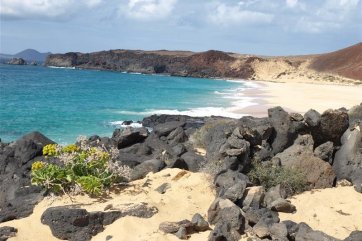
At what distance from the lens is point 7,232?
7.10m

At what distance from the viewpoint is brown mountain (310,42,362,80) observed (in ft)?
277

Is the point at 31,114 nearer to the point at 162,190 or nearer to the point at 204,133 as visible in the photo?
the point at 204,133

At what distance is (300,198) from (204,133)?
4.83 m

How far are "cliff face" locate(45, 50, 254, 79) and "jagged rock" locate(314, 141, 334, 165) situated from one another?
9853 centimetres

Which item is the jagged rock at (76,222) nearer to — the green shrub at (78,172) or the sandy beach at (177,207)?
the sandy beach at (177,207)

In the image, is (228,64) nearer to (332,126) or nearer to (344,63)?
(344,63)

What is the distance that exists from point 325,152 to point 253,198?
9.71 feet

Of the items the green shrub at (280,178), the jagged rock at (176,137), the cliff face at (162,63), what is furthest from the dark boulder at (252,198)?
the cliff face at (162,63)

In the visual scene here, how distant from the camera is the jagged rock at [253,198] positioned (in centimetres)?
765

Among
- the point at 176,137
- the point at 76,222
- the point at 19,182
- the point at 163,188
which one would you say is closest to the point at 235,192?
the point at 163,188

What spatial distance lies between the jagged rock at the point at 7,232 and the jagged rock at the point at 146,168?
2.50 meters

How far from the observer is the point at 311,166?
923 cm

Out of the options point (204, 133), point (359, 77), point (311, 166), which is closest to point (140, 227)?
point (311, 166)

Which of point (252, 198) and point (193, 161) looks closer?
point (252, 198)
